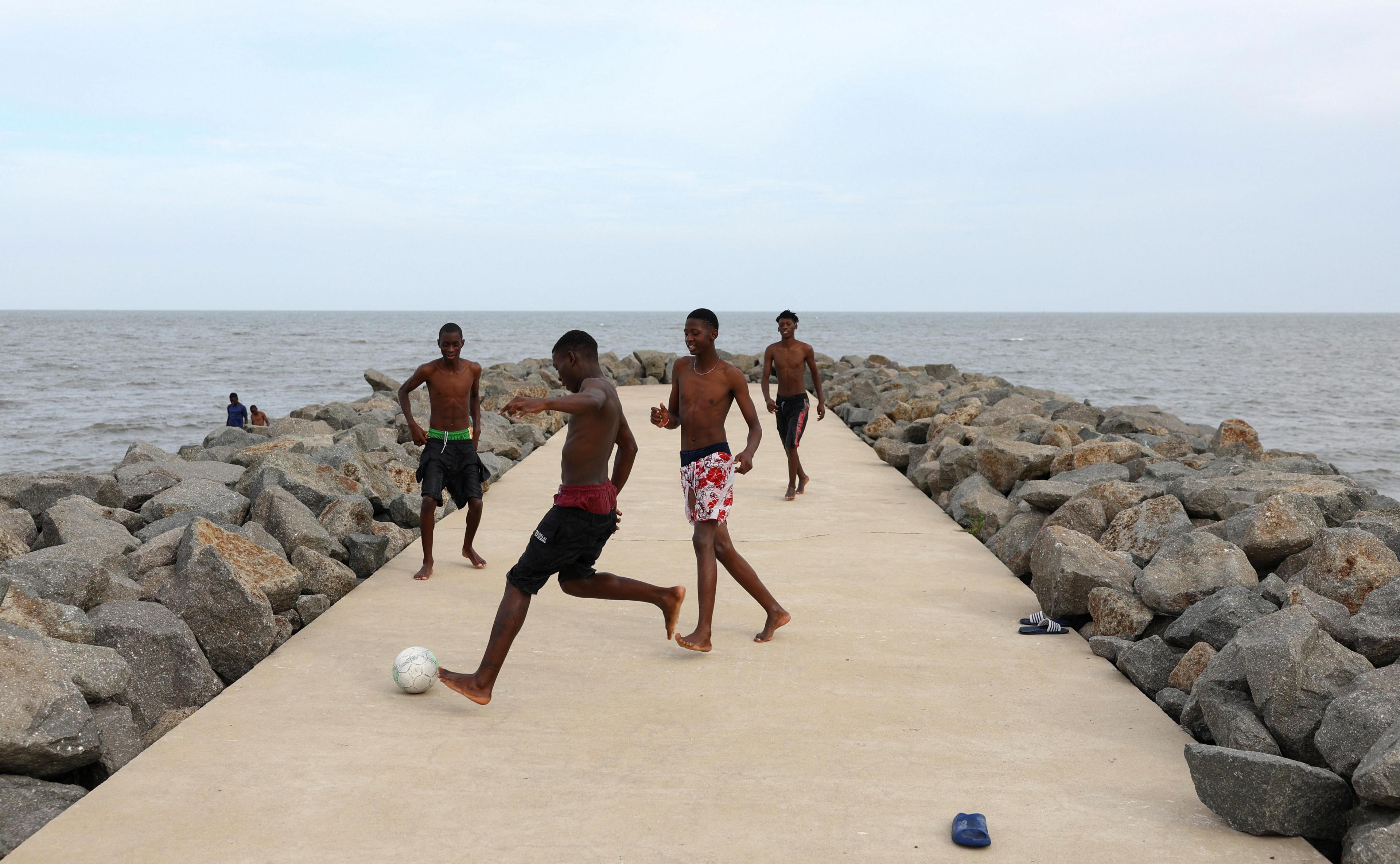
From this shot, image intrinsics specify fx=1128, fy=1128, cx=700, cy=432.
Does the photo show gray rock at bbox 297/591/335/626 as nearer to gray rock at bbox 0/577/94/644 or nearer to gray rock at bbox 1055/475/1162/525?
gray rock at bbox 0/577/94/644

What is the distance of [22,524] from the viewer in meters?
7.74

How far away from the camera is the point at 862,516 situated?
9.52 meters

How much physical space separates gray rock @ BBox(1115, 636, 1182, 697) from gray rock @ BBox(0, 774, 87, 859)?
448 centimetres

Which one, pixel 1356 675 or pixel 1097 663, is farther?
pixel 1097 663

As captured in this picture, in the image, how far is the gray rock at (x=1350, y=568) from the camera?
5605 millimetres

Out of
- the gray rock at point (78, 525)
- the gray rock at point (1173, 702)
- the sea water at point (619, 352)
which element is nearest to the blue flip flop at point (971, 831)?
the gray rock at point (1173, 702)

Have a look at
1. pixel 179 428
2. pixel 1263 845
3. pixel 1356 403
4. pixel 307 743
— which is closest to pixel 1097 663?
pixel 1263 845

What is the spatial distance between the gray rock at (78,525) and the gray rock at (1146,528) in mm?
6184

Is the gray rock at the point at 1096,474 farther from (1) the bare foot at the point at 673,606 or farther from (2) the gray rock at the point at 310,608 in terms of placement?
(2) the gray rock at the point at 310,608

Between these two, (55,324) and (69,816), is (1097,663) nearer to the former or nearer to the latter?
(69,816)

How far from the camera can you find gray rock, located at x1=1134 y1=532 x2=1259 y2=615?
18.8 feet

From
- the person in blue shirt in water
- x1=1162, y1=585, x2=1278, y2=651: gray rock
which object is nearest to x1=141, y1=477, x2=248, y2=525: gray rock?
x1=1162, y1=585, x2=1278, y2=651: gray rock

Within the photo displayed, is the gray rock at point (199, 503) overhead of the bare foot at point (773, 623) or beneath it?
overhead

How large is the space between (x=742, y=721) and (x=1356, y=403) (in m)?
37.6
